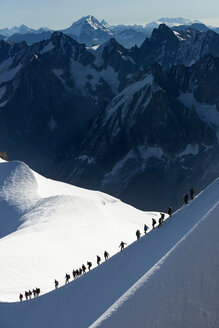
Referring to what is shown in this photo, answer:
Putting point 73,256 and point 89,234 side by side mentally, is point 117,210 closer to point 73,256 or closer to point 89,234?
point 89,234

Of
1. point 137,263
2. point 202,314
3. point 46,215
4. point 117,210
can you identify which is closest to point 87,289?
point 137,263

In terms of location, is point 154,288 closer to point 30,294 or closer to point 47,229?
point 30,294

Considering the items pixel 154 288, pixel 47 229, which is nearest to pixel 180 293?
pixel 154 288

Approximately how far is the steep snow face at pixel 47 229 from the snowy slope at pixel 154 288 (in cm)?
748

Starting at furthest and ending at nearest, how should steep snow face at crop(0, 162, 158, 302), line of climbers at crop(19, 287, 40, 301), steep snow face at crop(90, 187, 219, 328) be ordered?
steep snow face at crop(0, 162, 158, 302) < line of climbers at crop(19, 287, 40, 301) < steep snow face at crop(90, 187, 219, 328)

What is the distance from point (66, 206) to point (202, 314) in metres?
66.3

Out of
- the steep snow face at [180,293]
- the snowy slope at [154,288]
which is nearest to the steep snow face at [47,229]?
the snowy slope at [154,288]

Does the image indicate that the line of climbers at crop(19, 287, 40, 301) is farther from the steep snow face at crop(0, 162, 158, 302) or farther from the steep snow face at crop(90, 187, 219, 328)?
the steep snow face at crop(90, 187, 219, 328)

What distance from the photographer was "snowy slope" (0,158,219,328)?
16.2m

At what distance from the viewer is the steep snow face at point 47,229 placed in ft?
161

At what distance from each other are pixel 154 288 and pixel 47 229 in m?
49.5

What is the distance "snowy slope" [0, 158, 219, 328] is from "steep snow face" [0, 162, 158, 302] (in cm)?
748

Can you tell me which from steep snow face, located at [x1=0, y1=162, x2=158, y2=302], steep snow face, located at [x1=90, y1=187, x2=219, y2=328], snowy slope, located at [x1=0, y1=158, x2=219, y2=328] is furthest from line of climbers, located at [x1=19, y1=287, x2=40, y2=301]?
steep snow face, located at [x1=90, y1=187, x2=219, y2=328]

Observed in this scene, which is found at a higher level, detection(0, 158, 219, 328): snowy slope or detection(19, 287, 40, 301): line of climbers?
detection(0, 158, 219, 328): snowy slope
